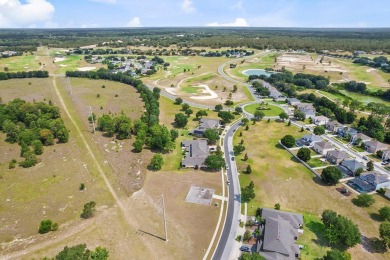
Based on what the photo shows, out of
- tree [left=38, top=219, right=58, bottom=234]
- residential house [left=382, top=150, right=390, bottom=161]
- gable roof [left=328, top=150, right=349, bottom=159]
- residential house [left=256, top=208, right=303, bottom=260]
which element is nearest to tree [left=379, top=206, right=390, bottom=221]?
residential house [left=256, top=208, right=303, bottom=260]

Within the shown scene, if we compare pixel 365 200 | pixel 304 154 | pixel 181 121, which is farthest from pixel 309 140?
pixel 181 121

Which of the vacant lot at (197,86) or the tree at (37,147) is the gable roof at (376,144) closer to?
the vacant lot at (197,86)

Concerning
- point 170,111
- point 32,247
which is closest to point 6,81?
point 170,111

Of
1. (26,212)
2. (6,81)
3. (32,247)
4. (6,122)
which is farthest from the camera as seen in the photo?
(6,81)

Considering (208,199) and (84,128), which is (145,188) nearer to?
(208,199)

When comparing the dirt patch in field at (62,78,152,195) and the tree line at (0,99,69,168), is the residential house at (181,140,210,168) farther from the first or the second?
the tree line at (0,99,69,168)

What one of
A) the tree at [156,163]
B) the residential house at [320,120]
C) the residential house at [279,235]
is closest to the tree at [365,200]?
the residential house at [279,235]

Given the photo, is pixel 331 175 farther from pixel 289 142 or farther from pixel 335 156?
pixel 289 142
